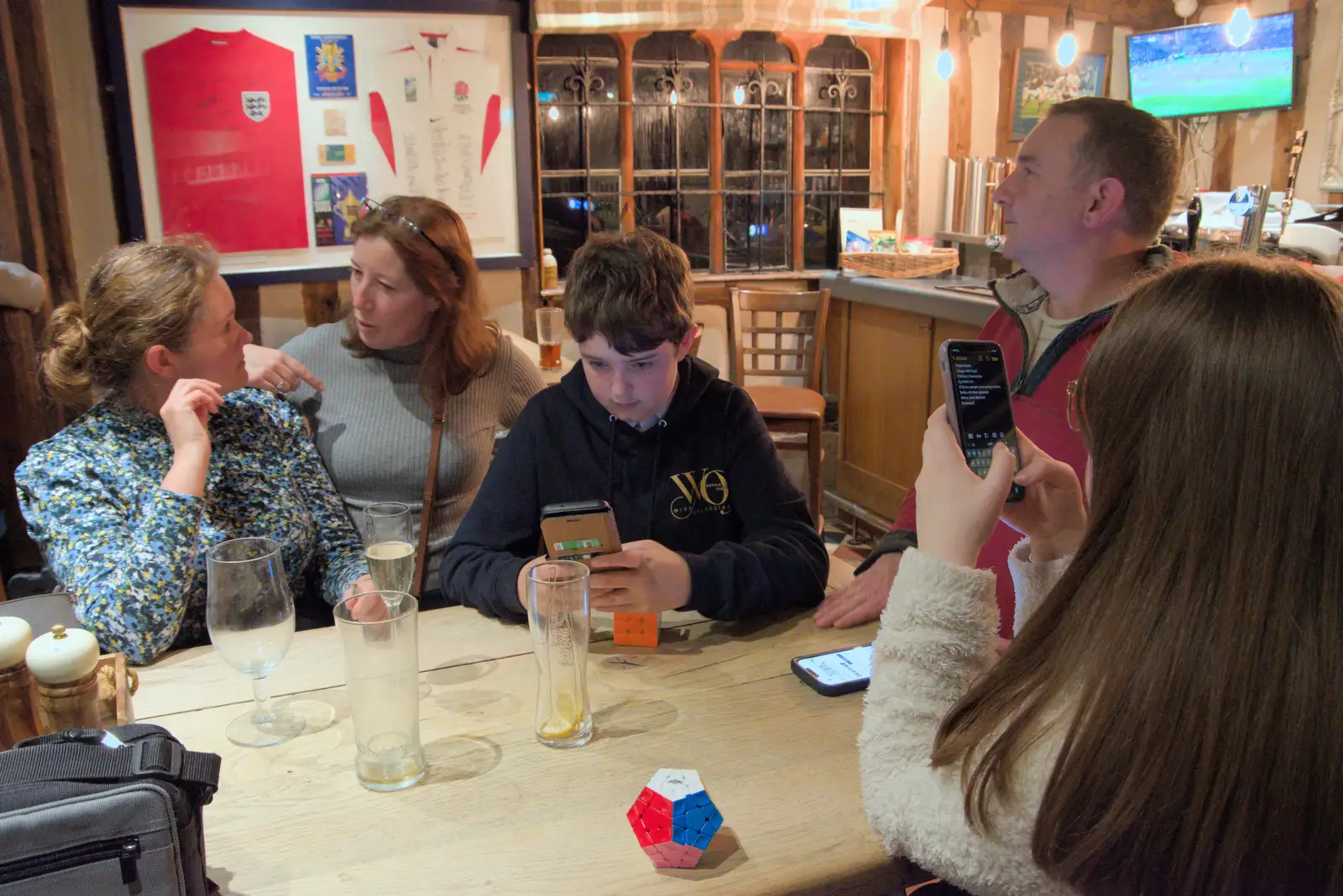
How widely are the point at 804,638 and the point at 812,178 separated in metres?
4.52

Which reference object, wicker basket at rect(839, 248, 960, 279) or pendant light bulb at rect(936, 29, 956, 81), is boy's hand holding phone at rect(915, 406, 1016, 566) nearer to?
wicker basket at rect(839, 248, 960, 279)

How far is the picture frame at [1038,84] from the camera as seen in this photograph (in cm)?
550

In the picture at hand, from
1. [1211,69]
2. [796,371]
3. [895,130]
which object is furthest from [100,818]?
[1211,69]

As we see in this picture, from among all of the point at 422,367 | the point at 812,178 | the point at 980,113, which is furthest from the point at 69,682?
the point at 980,113

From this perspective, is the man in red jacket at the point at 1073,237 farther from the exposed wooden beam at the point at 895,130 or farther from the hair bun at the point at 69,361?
the exposed wooden beam at the point at 895,130

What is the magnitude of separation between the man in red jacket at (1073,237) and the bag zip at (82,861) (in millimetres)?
1350

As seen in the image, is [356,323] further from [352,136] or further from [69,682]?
[352,136]

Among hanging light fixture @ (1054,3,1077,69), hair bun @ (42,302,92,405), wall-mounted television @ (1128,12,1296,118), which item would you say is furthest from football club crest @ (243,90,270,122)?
wall-mounted television @ (1128,12,1296,118)

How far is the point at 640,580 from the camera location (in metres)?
1.28

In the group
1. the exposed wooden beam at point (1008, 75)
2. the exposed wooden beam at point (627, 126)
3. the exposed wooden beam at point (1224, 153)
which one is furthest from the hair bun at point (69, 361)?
the exposed wooden beam at point (1224, 153)

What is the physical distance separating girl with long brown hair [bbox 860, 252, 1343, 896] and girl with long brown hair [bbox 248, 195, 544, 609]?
145 cm

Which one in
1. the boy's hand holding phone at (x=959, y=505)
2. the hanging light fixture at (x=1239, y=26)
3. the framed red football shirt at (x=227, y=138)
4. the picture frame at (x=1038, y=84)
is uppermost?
the hanging light fixture at (x=1239, y=26)

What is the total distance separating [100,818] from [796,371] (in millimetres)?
3972

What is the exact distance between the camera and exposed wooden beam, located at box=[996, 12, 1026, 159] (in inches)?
214
